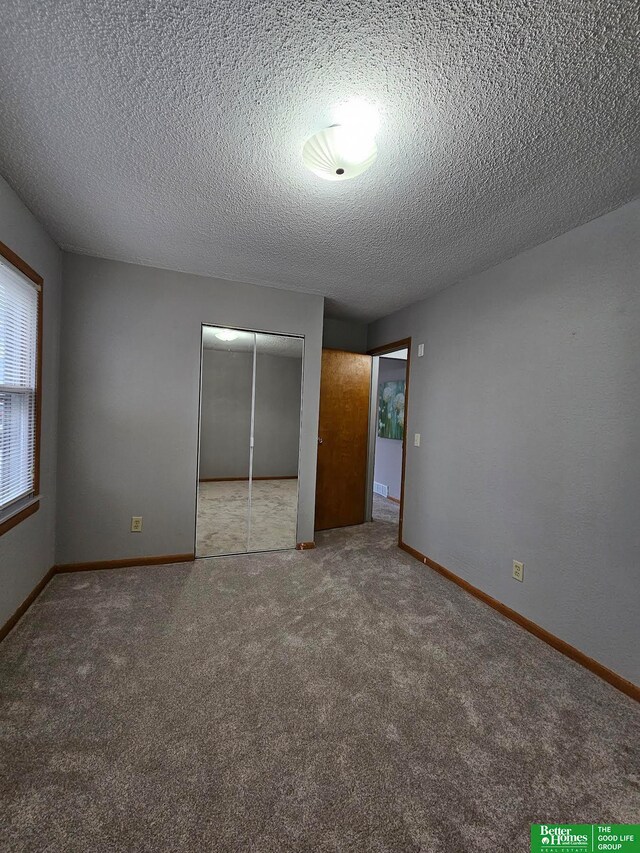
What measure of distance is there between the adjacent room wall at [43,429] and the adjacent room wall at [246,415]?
42.7 inches

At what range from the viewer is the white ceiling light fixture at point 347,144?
140cm

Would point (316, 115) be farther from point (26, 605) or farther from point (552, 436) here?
point (26, 605)

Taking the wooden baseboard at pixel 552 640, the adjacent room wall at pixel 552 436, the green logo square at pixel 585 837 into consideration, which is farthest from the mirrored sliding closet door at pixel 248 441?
the green logo square at pixel 585 837

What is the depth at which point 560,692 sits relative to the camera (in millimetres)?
1811

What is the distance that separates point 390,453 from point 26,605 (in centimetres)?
478

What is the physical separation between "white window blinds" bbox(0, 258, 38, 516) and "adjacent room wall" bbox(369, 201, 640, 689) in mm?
3073

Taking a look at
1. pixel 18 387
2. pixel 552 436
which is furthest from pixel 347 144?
pixel 18 387

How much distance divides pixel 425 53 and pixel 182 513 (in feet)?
10.5

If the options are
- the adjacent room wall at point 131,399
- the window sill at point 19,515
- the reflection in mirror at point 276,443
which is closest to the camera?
the window sill at point 19,515

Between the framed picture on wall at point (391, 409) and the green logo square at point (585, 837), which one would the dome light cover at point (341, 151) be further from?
the framed picture on wall at point (391, 409)

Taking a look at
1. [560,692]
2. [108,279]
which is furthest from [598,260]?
[108,279]

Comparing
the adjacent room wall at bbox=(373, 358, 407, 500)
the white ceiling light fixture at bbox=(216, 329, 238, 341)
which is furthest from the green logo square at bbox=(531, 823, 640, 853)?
the adjacent room wall at bbox=(373, 358, 407, 500)

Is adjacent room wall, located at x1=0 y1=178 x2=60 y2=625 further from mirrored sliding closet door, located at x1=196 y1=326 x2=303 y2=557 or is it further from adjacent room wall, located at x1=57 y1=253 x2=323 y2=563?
mirrored sliding closet door, located at x1=196 y1=326 x2=303 y2=557

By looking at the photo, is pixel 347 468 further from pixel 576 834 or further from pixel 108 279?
pixel 576 834
